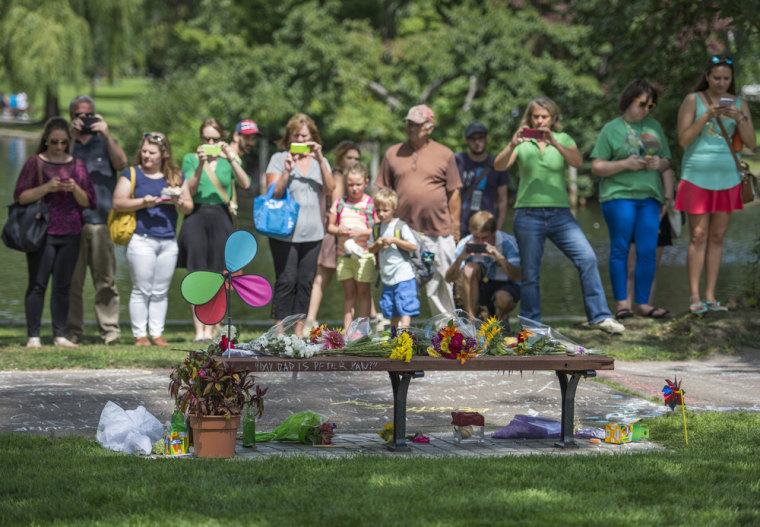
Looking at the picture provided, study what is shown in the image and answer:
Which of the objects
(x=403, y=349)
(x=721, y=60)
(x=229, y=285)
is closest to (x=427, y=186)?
(x=721, y=60)

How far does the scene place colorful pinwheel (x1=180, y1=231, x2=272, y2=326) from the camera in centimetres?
698

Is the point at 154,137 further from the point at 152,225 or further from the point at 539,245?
the point at 539,245

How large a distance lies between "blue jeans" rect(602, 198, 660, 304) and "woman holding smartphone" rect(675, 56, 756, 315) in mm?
309

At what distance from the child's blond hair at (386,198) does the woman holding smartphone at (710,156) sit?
2.68 m

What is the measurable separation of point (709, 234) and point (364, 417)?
469 cm

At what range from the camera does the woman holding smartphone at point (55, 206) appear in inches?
416

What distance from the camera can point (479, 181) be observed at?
11445 mm

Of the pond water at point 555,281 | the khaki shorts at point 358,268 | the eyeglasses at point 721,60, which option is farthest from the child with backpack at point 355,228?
the eyeglasses at point 721,60

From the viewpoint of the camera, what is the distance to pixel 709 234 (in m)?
11.2

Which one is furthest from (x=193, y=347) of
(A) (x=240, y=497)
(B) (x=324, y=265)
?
(A) (x=240, y=497)

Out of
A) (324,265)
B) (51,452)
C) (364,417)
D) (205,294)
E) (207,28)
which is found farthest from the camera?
(207,28)

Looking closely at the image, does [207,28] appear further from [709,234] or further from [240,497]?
[240,497]

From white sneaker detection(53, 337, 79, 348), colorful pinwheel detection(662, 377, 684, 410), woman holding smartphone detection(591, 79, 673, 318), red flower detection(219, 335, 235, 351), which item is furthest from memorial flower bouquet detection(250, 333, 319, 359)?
woman holding smartphone detection(591, 79, 673, 318)

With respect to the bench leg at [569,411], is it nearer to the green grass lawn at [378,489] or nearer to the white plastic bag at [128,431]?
the green grass lawn at [378,489]
